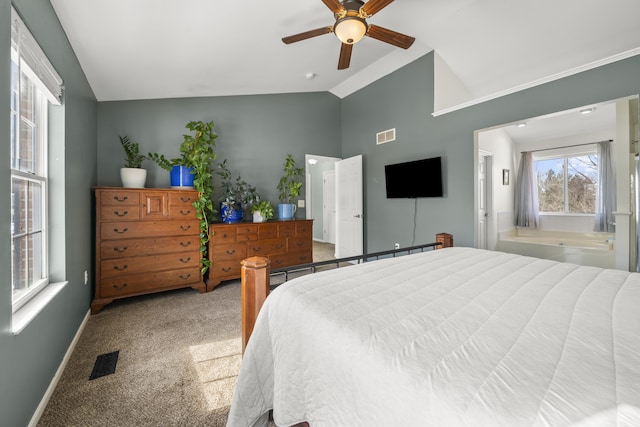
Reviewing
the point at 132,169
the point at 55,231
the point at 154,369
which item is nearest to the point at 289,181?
the point at 132,169

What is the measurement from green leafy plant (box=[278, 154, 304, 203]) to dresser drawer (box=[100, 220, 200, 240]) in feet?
4.87

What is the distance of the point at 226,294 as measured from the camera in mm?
3359

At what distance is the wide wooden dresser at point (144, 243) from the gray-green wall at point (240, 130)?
25.3 inches

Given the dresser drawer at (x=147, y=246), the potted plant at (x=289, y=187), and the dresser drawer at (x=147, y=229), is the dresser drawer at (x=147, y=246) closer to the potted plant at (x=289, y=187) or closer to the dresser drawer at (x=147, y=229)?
the dresser drawer at (x=147, y=229)

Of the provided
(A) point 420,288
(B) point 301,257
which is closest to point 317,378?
(A) point 420,288

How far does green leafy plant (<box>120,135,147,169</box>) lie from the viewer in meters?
3.19

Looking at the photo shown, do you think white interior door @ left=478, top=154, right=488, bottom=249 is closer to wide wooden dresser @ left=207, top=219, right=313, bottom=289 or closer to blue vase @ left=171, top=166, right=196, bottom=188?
wide wooden dresser @ left=207, top=219, right=313, bottom=289

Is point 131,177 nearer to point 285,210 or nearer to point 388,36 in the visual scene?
point 285,210

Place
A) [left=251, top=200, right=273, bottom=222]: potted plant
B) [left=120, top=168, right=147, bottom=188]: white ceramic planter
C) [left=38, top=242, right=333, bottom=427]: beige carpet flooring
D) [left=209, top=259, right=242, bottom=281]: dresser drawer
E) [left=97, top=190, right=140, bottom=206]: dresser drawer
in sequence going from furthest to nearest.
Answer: [left=251, top=200, right=273, bottom=222]: potted plant → [left=209, top=259, right=242, bottom=281]: dresser drawer → [left=120, top=168, right=147, bottom=188]: white ceramic planter → [left=97, top=190, right=140, bottom=206]: dresser drawer → [left=38, top=242, right=333, bottom=427]: beige carpet flooring

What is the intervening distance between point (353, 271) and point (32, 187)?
6.77 ft

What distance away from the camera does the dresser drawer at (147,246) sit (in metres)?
2.88

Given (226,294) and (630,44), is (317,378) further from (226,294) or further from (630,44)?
(630,44)

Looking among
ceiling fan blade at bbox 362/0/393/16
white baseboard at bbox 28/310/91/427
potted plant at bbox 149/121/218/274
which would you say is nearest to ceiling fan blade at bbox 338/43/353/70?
ceiling fan blade at bbox 362/0/393/16

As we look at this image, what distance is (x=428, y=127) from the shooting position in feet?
12.4
